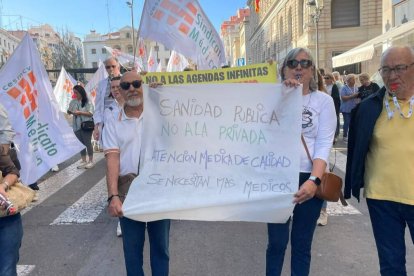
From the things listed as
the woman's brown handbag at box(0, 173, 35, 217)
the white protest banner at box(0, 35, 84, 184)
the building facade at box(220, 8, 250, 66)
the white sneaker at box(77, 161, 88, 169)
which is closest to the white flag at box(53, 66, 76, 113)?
the white sneaker at box(77, 161, 88, 169)

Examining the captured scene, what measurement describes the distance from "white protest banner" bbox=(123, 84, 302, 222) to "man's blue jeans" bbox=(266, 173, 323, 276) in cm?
15

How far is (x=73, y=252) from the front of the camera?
411 cm

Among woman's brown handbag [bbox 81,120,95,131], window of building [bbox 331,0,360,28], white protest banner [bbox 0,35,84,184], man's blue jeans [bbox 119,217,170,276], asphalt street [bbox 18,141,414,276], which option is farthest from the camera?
window of building [bbox 331,0,360,28]

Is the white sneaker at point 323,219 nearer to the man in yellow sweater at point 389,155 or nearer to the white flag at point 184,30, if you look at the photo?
the man in yellow sweater at point 389,155

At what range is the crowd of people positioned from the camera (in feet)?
8.05

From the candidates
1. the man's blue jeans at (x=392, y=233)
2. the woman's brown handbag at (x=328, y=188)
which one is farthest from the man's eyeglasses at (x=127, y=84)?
the man's blue jeans at (x=392, y=233)

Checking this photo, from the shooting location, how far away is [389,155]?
2.49m

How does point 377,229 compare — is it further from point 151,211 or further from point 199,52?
point 199,52

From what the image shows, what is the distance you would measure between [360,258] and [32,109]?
3.92 meters

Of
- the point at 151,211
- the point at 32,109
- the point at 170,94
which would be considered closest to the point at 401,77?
the point at 170,94

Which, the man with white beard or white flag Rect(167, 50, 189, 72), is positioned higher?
Answer: white flag Rect(167, 50, 189, 72)

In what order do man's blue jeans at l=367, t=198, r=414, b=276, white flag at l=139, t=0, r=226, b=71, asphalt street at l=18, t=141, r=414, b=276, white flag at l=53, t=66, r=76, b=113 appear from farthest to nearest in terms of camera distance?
white flag at l=53, t=66, r=76, b=113
white flag at l=139, t=0, r=226, b=71
asphalt street at l=18, t=141, r=414, b=276
man's blue jeans at l=367, t=198, r=414, b=276

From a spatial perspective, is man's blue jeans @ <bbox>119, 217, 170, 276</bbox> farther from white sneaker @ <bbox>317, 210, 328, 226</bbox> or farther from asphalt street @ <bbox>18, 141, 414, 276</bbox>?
white sneaker @ <bbox>317, 210, 328, 226</bbox>

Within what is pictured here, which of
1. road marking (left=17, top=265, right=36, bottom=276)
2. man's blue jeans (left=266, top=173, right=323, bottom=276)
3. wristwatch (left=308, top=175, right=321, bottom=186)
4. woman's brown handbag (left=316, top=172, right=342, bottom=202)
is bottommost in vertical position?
road marking (left=17, top=265, right=36, bottom=276)
